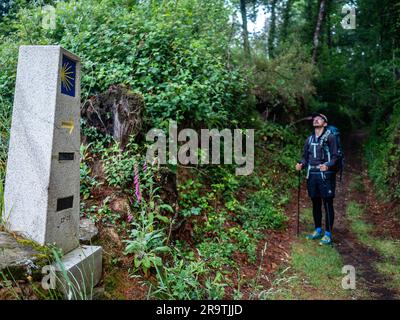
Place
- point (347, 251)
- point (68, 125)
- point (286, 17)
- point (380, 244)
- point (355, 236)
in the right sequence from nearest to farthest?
1. point (68, 125)
2. point (347, 251)
3. point (380, 244)
4. point (355, 236)
5. point (286, 17)

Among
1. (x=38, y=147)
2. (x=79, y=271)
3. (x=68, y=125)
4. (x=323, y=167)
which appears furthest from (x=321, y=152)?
(x=38, y=147)

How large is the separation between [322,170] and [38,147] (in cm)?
504

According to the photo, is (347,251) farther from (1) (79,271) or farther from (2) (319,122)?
(1) (79,271)

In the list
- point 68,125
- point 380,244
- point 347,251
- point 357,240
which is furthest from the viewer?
point 357,240

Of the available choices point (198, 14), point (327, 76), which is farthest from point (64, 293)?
point (327, 76)

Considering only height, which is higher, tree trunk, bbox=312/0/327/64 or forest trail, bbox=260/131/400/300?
tree trunk, bbox=312/0/327/64

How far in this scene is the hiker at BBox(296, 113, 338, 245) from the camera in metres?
6.77

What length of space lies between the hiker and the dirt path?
44cm

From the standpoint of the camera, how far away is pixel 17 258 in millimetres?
3373

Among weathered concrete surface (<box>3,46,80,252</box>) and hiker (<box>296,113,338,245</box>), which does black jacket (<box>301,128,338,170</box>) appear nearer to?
hiker (<box>296,113,338,245</box>)

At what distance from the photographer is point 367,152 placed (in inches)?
598

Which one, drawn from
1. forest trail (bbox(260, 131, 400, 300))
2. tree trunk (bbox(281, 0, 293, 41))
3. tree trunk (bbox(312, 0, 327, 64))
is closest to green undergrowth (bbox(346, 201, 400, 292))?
forest trail (bbox(260, 131, 400, 300))
